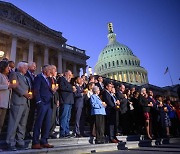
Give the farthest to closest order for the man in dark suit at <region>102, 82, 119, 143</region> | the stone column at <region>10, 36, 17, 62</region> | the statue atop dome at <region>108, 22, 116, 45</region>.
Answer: the statue atop dome at <region>108, 22, 116, 45</region>
the stone column at <region>10, 36, 17, 62</region>
the man in dark suit at <region>102, 82, 119, 143</region>

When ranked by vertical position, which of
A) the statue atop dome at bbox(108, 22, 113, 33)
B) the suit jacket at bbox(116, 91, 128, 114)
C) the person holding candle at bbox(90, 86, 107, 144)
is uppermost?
the statue atop dome at bbox(108, 22, 113, 33)

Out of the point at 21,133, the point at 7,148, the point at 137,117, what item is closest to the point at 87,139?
the point at 21,133

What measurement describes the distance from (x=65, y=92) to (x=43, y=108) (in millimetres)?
1563

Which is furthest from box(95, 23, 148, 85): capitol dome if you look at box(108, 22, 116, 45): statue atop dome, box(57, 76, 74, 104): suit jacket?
box(57, 76, 74, 104): suit jacket

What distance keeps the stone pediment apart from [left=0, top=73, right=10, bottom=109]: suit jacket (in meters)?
25.7

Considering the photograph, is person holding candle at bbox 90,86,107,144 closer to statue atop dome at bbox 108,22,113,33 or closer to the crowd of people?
the crowd of people

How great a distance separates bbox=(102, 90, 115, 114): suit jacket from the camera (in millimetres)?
6850

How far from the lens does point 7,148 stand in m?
4.41

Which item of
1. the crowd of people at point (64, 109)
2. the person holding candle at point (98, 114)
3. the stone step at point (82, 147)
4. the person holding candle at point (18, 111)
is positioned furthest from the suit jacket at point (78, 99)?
the person holding candle at point (18, 111)

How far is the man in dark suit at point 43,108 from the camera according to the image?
189 inches

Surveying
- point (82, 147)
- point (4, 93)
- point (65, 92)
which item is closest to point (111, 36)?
point (65, 92)

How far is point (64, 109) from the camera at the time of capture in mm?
6355

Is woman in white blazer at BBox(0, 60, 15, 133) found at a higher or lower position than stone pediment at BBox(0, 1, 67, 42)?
lower

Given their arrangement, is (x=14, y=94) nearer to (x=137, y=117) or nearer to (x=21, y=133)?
(x=21, y=133)
